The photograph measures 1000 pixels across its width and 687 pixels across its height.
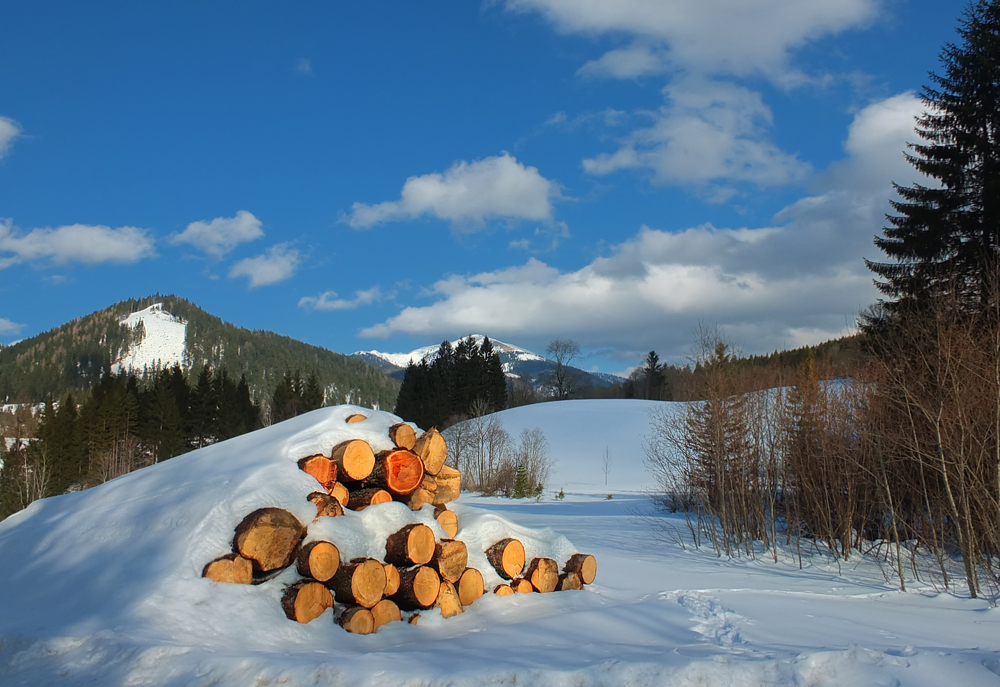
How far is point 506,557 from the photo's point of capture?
6.81 metres

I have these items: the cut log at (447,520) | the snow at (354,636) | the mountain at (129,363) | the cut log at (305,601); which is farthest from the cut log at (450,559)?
the mountain at (129,363)

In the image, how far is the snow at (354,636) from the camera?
424cm

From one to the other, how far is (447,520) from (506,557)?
76 cm

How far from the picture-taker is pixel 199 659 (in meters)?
4.24

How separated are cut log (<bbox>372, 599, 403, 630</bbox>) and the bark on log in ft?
3.04

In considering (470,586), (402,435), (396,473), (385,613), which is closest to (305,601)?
(385,613)

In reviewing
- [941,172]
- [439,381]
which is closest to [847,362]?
[941,172]

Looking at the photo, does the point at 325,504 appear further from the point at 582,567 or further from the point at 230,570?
the point at 582,567

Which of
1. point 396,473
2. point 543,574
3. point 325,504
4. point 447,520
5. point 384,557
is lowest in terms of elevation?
point 543,574

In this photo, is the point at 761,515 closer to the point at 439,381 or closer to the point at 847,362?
the point at 847,362

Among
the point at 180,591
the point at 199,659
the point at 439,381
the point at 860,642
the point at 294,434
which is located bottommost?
the point at 860,642

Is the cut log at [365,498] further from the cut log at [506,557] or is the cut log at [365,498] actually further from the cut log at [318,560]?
the cut log at [506,557]

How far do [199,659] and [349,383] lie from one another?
514 feet

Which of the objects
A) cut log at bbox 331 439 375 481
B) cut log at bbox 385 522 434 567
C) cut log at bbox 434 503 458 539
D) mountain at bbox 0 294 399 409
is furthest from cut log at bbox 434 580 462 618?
mountain at bbox 0 294 399 409
